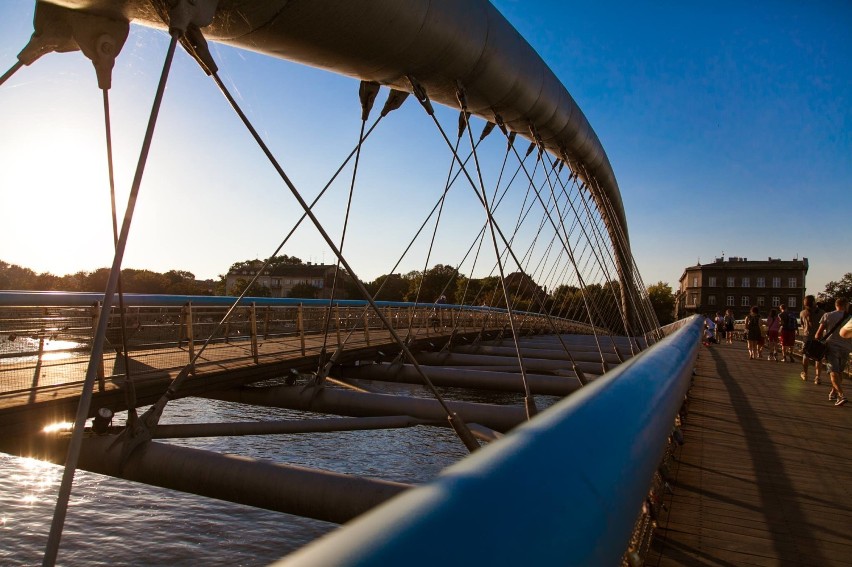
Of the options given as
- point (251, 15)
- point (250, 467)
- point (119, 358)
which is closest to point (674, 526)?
point (250, 467)

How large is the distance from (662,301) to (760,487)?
12548 centimetres

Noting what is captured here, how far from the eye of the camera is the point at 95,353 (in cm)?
226

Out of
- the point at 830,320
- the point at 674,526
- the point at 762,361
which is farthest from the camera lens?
the point at 762,361

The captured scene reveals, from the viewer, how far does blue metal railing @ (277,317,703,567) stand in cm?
67

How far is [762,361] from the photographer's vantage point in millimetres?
17109

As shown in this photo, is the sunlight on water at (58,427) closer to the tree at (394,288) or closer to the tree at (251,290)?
the tree at (251,290)

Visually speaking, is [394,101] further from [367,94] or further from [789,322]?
[789,322]

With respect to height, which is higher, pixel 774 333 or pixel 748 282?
pixel 748 282

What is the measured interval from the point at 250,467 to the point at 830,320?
9242mm

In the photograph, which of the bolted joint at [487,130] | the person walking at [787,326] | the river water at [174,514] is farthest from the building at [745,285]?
the bolted joint at [487,130]

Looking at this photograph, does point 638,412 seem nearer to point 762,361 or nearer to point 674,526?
point 674,526

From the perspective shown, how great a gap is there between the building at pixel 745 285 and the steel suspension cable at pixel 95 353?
353ft

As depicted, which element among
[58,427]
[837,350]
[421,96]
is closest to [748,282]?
[837,350]

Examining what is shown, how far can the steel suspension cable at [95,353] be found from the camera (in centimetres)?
211
